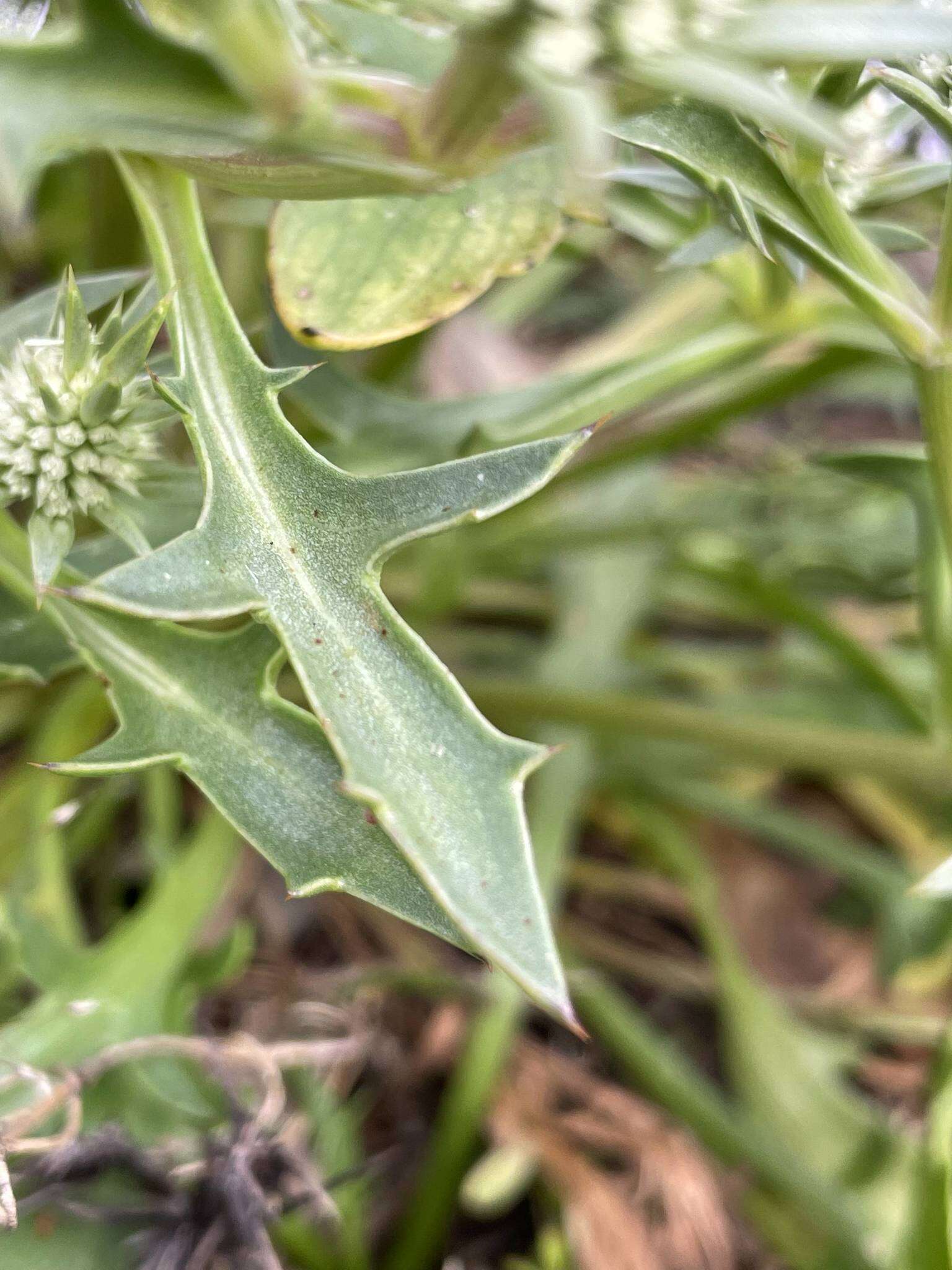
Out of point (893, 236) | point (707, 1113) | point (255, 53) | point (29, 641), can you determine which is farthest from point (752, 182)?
point (707, 1113)

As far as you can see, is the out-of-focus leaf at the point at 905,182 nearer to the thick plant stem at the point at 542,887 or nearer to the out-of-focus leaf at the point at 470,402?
the out-of-focus leaf at the point at 470,402

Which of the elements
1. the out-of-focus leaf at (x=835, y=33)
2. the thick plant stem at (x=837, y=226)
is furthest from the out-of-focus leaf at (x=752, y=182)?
the out-of-focus leaf at (x=835, y=33)

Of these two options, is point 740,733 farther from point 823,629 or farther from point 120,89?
point 120,89

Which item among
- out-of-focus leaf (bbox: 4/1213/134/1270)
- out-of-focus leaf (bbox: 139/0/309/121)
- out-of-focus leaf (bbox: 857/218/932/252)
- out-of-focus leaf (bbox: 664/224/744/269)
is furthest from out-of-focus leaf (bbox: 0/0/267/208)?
out-of-focus leaf (bbox: 4/1213/134/1270)

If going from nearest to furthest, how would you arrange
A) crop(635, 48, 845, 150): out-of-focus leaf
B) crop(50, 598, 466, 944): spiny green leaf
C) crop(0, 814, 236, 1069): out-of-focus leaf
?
1. crop(635, 48, 845, 150): out-of-focus leaf
2. crop(50, 598, 466, 944): spiny green leaf
3. crop(0, 814, 236, 1069): out-of-focus leaf

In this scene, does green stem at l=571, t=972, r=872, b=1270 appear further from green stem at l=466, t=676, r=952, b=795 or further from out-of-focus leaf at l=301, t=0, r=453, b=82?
out-of-focus leaf at l=301, t=0, r=453, b=82
